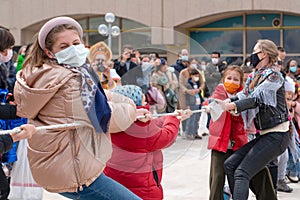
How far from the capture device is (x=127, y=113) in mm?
3330

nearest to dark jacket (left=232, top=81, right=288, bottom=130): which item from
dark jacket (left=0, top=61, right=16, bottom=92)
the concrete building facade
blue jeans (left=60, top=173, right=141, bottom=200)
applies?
blue jeans (left=60, top=173, right=141, bottom=200)

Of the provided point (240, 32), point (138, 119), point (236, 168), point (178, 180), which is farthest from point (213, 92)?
point (240, 32)

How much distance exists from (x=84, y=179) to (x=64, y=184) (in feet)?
0.36

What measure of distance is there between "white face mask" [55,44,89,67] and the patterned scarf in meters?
0.03

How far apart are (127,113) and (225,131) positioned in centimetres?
213

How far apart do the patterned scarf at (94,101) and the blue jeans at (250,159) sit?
6.43 ft

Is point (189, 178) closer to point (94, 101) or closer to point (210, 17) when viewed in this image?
point (94, 101)

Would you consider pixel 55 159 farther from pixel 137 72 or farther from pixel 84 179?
pixel 137 72

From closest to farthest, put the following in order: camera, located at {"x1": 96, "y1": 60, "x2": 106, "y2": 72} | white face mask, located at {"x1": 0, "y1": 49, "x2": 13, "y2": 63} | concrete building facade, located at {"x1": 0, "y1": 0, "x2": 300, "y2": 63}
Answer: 1. camera, located at {"x1": 96, "y1": 60, "x2": 106, "y2": 72}
2. white face mask, located at {"x1": 0, "y1": 49, "x2": 13, "y2": 63}
3. concrete building facade, located at {"x1": 0, "y1": 0, "x2": 300, "y2": 63}

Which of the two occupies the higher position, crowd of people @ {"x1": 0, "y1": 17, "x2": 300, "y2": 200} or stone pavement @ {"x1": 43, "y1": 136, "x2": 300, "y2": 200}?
crowd of people @ {"x1": 0, "y1": 17, "x2": 300, "y2": 200}

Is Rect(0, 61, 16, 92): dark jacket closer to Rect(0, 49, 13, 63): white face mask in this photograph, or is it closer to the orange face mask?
Rect(0, 49, 13, 63): white face mask

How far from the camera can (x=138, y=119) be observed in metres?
3.61

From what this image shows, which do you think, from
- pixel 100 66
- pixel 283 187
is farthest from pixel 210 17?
pixel 100 66

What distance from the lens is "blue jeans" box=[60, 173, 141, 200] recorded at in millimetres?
3193
